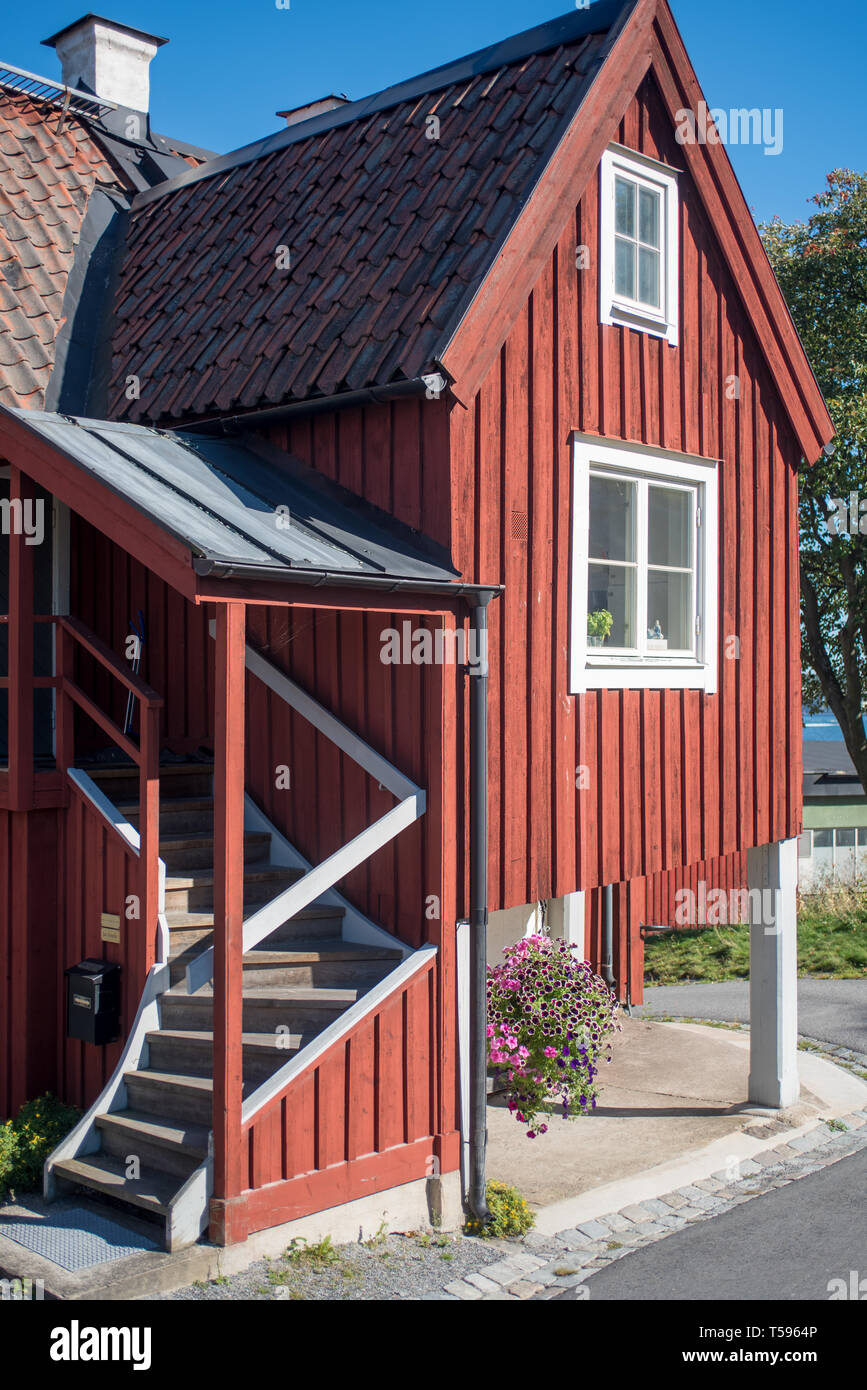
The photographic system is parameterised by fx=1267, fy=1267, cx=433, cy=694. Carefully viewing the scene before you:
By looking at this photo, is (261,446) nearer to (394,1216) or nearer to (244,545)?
(244,545)

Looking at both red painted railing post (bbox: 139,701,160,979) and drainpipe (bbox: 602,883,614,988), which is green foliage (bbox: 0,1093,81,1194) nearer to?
red painted railing post (bbox: 139,701,160,979)

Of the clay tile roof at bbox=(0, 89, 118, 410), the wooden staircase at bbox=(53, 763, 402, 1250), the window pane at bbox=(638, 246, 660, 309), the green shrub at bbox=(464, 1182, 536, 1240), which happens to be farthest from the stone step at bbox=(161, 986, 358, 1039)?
the window pane at bbox=(638, 246, 660, 309)

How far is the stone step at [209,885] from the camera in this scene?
747cm

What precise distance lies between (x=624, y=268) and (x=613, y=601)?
2368mm

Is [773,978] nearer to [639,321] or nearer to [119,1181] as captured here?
[639,321]

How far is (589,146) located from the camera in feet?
27.1

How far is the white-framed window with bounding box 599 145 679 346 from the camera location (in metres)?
8.61

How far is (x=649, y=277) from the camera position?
361 inches

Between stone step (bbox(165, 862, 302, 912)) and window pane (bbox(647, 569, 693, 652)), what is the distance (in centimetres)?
308

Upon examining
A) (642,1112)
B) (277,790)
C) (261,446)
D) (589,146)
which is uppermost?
(589,146)

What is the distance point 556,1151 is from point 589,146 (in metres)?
6.89

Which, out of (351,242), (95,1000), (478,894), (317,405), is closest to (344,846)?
(478,894)

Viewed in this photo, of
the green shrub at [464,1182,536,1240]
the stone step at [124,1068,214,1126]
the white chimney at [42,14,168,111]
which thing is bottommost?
the green shrub at [464,1182,536,1240]
